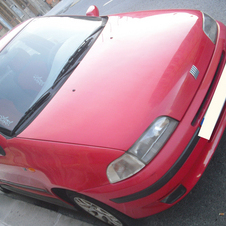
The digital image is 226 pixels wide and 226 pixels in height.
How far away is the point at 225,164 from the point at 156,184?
2.69 ft

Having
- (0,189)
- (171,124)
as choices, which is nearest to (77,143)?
(171,124)

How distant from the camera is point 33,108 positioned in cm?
183

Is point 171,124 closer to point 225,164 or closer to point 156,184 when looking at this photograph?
point 156,184

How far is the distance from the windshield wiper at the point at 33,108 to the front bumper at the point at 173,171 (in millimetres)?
765

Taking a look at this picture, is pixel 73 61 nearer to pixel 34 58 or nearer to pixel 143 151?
pixel 34 58

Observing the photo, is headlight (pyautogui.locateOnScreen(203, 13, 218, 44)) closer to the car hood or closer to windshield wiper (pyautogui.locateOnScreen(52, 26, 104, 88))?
the car hood

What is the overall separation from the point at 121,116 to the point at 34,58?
1.33m

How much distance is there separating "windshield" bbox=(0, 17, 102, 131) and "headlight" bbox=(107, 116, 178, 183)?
972mm

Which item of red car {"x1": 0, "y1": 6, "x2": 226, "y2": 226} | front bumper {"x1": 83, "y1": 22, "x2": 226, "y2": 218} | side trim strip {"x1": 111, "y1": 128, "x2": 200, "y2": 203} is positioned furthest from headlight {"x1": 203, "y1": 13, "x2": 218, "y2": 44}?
side trim strip {"x1": 111, "y1": 128, "x2": 200, "y2": 203}

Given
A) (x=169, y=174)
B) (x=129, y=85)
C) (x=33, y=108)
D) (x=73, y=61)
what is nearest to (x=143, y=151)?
(x=169, y=174)

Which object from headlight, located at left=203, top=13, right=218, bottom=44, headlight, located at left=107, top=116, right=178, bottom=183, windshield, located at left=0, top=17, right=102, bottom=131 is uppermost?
windshield, located at left=0, top=17, right=102, bottom=131

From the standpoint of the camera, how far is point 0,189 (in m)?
2.85

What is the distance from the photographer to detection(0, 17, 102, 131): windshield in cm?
193

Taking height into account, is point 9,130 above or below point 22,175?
above
